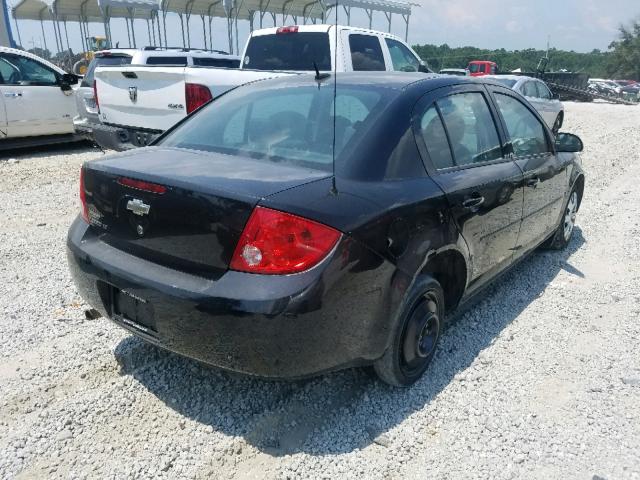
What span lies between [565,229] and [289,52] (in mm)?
4797

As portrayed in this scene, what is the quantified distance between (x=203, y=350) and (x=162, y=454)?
0.54m

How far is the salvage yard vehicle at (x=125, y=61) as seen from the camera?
28.0 feet

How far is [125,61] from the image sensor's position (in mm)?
9898

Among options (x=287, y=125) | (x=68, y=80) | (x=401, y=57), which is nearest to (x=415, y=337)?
(x=287, y=125)

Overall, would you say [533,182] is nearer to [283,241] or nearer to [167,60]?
[283,241]

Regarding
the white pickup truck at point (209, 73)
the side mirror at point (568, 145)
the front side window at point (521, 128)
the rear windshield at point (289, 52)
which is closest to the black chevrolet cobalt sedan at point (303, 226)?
the front side window at point (521, 128)

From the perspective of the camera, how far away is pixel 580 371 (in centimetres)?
307

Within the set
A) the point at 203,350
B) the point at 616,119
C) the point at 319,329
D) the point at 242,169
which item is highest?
the point at 242,169

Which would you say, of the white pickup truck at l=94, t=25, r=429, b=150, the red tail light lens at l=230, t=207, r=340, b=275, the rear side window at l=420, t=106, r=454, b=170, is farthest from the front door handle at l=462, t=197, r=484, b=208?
the white pickup truck at l=94, t=25, r=429, b=150

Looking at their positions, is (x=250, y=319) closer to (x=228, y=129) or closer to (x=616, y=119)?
(x=228, y=129)

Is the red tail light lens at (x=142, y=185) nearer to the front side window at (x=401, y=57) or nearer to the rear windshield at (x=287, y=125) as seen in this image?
the rear windshield at (x=287, y=125)

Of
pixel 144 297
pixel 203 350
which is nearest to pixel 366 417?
pixel 203 350

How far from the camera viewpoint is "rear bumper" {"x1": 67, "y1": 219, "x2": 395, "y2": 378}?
208cm

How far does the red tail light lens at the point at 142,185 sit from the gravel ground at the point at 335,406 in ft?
3.62
